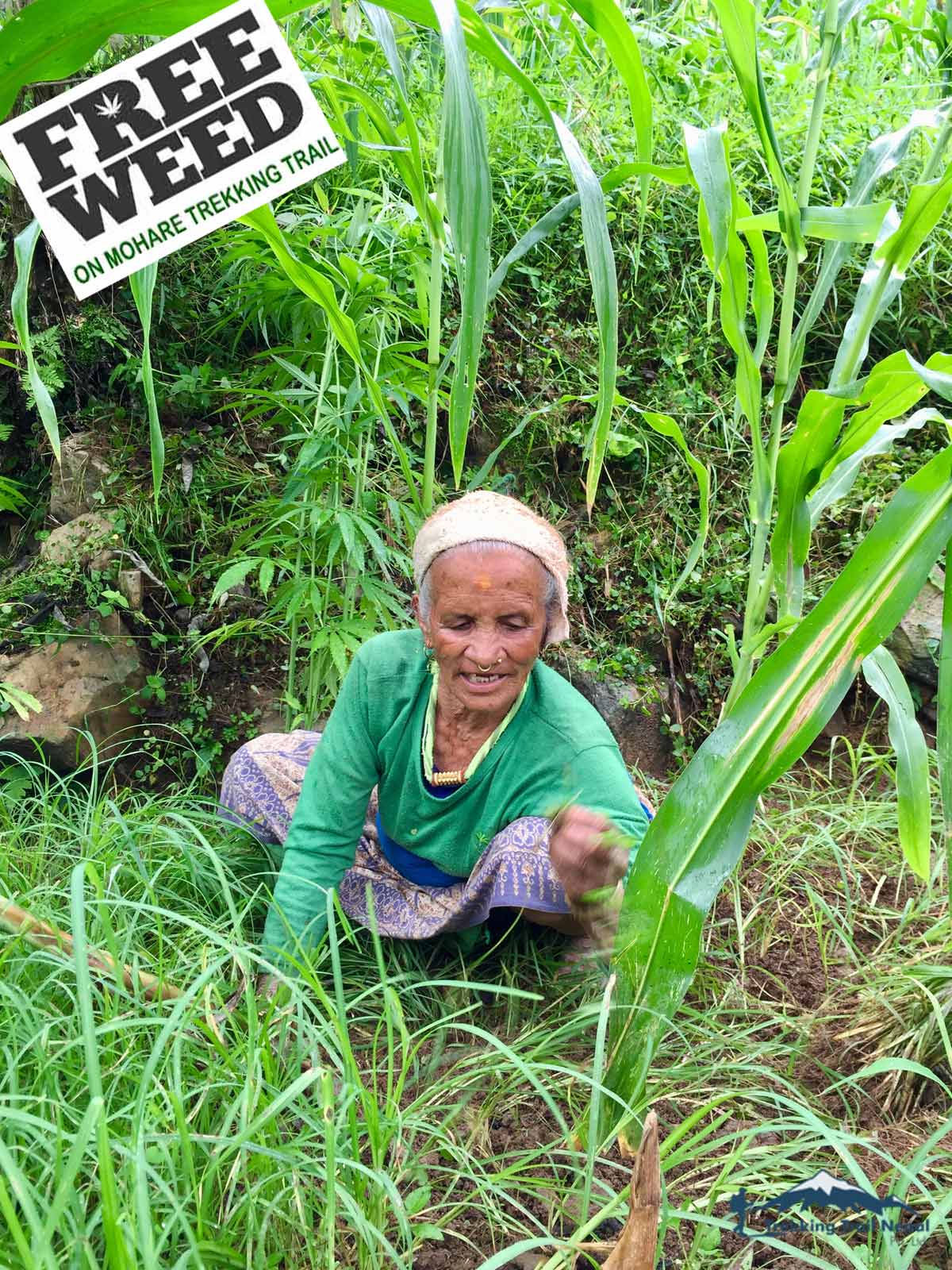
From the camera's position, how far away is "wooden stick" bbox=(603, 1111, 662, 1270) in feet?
3.18

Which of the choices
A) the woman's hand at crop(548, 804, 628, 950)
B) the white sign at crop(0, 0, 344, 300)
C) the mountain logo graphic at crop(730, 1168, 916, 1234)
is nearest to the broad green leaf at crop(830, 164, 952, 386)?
the woman's hand at crop(548, 804, 628, 950)

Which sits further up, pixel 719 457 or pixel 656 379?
pixel 656 379

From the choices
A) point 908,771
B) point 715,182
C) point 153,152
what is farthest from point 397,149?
point 908,771

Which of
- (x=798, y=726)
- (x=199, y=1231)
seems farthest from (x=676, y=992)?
(x=199, y=1231)

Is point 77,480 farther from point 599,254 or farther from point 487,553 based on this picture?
point 599,254

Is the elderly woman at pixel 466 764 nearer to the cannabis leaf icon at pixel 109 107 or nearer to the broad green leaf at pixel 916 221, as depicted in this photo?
the broad green leaf at pixel 916 221

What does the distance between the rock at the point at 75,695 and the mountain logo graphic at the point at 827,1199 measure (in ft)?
5.31

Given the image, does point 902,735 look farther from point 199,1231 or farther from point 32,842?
point 32,842

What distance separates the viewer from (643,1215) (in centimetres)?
98

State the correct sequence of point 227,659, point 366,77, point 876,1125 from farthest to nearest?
point 227,659 → point 366,77 → point 876,1125

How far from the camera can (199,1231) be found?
1.00 meters

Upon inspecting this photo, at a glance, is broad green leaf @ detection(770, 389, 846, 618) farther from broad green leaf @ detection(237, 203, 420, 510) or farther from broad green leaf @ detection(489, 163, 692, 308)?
broad green leaf @ detection(237, 203, 420, 510)

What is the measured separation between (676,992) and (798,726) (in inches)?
12.1

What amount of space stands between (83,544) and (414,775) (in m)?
1.23
